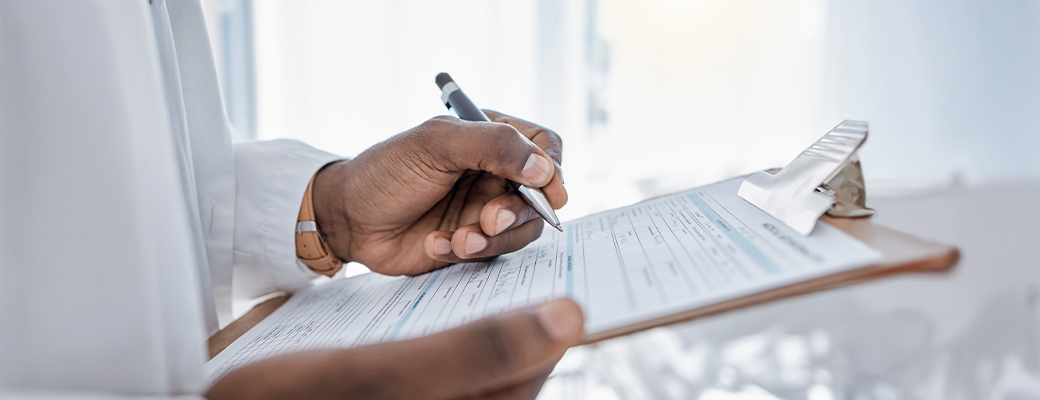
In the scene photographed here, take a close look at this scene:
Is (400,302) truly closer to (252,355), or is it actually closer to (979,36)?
(252,355)

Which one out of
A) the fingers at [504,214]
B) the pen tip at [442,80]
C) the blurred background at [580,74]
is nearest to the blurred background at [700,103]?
the blurred background at [580,74]

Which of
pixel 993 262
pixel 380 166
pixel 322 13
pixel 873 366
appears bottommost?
pixel 873 366

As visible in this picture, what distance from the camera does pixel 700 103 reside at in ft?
4.12

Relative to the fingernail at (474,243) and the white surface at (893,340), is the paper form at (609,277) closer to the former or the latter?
the fingernail at (474,243)

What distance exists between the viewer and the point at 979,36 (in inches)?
31.6

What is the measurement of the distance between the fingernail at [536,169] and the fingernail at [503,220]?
47 mm

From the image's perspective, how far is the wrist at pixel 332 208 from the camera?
0.55m

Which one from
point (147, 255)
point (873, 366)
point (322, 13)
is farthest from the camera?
point (322, 13)

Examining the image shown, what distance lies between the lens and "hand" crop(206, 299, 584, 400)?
21 cm

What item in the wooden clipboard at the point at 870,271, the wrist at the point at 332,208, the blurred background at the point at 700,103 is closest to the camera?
the wooden clipboard at the point at 870,271

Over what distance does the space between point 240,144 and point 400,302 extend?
38 cm

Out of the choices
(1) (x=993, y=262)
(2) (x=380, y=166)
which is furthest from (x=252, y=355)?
(1) (x=993, y=262)

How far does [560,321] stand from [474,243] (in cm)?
25

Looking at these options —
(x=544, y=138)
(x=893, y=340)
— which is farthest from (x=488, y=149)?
(x=893, y=340)
